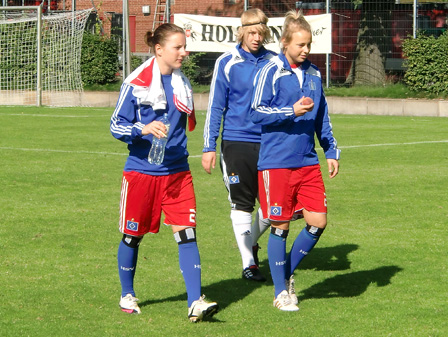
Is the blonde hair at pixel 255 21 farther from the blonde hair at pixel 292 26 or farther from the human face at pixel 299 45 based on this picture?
the human face at pixel 299 45

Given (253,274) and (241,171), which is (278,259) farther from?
(241,171)

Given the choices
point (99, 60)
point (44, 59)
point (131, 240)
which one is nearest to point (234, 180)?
point (131, 240)

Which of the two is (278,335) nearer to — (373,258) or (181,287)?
(181,287)

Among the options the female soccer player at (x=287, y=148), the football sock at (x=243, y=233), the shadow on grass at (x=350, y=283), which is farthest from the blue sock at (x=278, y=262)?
the football sock at (x=243, y=233)

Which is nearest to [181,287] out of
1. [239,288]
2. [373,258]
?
[239,288]

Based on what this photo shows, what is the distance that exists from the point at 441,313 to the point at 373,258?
5.81ft

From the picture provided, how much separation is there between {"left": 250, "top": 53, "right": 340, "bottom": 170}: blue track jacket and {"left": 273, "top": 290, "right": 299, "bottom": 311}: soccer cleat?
0.87 meters

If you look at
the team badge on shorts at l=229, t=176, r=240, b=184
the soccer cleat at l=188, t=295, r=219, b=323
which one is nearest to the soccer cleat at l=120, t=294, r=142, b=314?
the soccer cleat at l=188, t=295, r=219, b=323

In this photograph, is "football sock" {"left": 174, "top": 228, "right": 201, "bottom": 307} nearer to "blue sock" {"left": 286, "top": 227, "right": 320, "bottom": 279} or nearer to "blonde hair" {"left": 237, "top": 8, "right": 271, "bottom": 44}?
"blue sock" {"left": 286, "top": 227, "right": 320, "bottom": 279}

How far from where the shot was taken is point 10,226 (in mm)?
8883

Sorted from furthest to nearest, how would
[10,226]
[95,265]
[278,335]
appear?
[10,226]
[95,265]
[278,335]

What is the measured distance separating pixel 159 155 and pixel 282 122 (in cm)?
86

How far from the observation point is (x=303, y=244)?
6242 millimetres

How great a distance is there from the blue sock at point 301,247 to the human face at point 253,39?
5.15 ft
